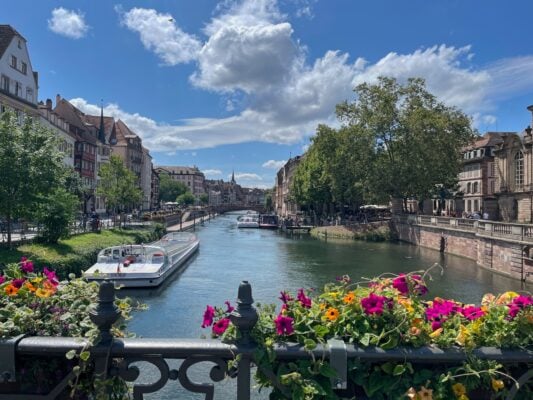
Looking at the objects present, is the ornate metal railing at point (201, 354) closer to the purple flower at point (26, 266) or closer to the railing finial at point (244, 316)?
the railing finial at point (244, 316)

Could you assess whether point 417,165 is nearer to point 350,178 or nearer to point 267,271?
point 350,178

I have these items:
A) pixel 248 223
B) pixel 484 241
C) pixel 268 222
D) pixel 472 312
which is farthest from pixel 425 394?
pixel 268 222

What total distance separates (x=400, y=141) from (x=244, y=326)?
5376cm

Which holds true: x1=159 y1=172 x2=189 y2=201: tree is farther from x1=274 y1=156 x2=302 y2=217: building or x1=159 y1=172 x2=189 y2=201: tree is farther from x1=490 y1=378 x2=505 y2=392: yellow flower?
x1=490 y1=378 x2=505 y2=392: yellow flower

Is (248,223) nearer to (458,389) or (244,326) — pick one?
(244,326)

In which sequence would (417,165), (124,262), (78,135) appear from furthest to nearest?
(78,135), (417,165), (124,262)

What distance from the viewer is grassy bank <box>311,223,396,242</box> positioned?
59062mm

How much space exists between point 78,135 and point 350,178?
129ft

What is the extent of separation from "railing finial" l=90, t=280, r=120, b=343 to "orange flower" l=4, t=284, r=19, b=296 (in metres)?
1.01

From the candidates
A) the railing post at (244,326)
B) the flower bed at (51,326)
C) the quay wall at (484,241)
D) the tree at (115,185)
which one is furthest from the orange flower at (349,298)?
the tree at (115,185)

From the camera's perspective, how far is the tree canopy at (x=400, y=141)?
51906 mm

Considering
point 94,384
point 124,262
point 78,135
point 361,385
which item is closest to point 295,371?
point 361,385

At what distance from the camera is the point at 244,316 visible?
3236 mm

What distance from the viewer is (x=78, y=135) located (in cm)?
6981
